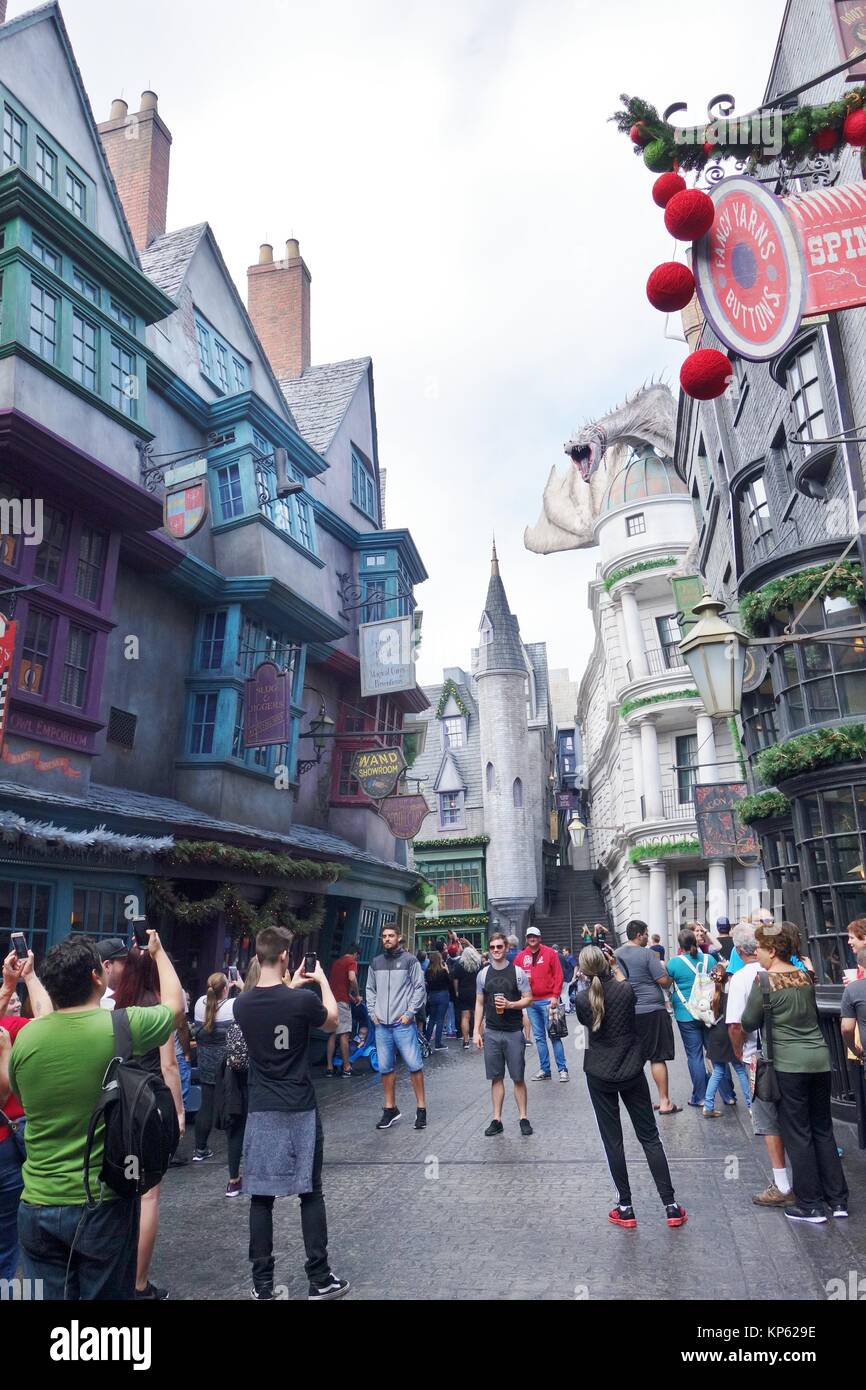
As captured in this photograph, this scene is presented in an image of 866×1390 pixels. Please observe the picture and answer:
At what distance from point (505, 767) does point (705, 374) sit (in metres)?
39.2

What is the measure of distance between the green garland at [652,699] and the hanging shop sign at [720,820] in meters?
12.0

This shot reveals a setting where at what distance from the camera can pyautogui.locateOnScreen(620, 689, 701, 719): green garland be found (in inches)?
1342

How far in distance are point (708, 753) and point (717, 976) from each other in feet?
80.6

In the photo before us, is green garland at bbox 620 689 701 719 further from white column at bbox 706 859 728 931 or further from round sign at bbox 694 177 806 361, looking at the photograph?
round sign at bbox 694 177 806 361

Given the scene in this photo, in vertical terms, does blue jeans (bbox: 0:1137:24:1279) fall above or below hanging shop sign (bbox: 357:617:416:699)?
below

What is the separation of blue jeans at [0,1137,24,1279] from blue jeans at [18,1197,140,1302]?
0.82 meters

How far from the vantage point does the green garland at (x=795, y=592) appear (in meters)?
11.7

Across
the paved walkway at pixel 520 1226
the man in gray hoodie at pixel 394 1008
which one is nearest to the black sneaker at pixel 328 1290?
the paved walkway at pixel 520 1226

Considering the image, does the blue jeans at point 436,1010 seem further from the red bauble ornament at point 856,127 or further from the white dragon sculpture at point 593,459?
the white dragon sculpture at point 593,459

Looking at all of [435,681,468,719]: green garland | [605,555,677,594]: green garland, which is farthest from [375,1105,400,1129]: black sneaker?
[435,681,468,719]: green garland

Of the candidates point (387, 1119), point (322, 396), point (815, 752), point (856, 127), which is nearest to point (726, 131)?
point (856, 127)

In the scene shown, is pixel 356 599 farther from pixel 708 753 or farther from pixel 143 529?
pixel 708 753
